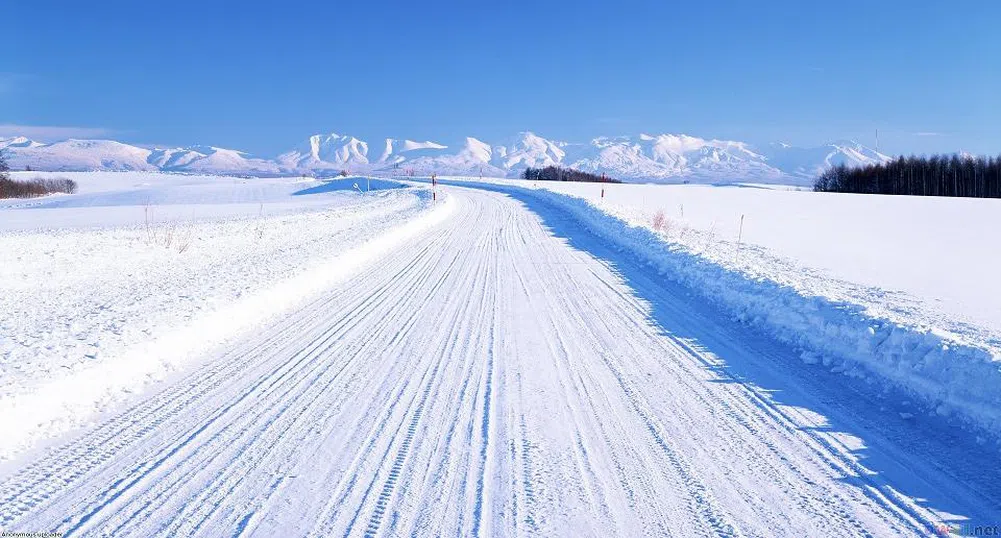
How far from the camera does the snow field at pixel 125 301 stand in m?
5.04

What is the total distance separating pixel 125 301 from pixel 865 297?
10569 millimetres

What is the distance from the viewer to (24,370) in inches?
208

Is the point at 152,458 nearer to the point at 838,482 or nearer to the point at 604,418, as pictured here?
the point at 604,418

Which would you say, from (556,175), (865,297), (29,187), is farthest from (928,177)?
(29,187)

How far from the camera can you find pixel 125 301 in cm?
862

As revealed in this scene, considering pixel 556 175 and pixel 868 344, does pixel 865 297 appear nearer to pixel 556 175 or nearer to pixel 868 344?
pixel 868 344

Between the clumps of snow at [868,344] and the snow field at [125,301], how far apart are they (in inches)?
254

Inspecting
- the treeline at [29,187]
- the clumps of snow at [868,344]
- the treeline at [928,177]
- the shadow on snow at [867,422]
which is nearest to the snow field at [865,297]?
the clumps of snow at [868,344]

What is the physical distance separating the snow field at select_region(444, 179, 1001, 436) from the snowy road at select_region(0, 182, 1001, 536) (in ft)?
1.47

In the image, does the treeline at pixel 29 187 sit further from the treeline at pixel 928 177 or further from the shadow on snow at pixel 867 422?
the treeline at pixel 928 177

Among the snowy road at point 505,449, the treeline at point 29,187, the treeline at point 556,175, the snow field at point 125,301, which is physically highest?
the treeline at point 556,175

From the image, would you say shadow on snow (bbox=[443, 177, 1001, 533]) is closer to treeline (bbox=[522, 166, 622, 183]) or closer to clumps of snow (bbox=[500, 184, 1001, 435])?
clumps of snow (bbox=[500, 184, 1001, 435])

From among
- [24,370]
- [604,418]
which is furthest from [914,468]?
[24,370]

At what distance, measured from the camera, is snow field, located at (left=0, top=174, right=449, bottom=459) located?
5035 mm
